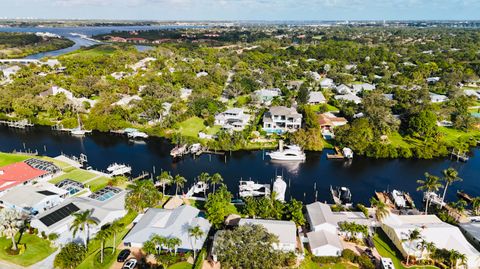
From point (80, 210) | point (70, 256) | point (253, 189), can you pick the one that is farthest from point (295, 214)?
point (80, 210)

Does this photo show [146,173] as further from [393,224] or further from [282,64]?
[282,64]

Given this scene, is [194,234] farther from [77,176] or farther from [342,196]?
[77,176]

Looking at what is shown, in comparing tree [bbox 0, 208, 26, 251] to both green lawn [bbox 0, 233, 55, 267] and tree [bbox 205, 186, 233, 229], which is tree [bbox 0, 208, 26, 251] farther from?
tree [bbox 205, 186, 233, 229]

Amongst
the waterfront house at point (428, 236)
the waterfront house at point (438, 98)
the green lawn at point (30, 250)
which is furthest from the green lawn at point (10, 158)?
the waterfront house at point (438, 98)

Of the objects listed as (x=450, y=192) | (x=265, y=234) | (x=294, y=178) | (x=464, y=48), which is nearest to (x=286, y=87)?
(x=294, y=178)

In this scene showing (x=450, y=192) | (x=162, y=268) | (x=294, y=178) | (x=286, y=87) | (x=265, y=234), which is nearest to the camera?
(x=265, y=234)

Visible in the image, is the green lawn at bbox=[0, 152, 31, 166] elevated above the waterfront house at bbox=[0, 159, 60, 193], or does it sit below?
below

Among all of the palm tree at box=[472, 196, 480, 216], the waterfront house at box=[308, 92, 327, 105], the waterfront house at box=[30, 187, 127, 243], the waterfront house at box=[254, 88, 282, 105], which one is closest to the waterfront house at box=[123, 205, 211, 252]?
the waterfront house at box=[30, 187, 127, 243]
